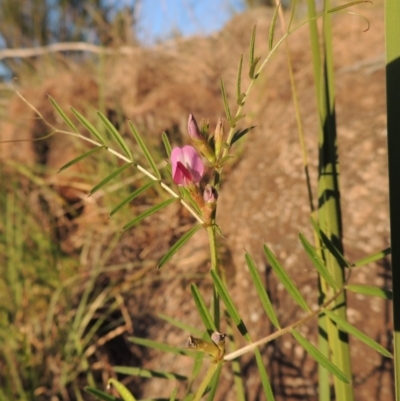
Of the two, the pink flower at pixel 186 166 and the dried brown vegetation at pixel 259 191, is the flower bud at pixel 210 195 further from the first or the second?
the dried brown vegetation at pixel 259 191

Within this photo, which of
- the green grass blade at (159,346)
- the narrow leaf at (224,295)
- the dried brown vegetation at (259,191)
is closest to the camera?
the narrow leaf at (224,295)

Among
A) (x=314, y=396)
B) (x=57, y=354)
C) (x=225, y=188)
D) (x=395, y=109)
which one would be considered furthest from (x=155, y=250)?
(x=395, y=109)

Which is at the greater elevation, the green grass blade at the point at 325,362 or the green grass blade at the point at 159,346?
the green grass blade at the point at 325,362

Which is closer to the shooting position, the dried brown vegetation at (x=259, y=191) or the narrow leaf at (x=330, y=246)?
the narrow leaf at (x=330, y=246)

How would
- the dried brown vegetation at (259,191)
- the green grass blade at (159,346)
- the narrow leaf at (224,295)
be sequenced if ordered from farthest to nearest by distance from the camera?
the dried brown vegetation at (259,191)
the green grass blade at (159,346)
the narrow leaf at (224,295)

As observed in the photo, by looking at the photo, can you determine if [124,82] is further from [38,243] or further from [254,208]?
[254,208]

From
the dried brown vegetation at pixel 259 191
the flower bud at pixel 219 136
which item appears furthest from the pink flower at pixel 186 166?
the dried brown vegetation at pixel 259 191

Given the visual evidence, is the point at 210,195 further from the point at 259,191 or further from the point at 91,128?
the point at 259,191
